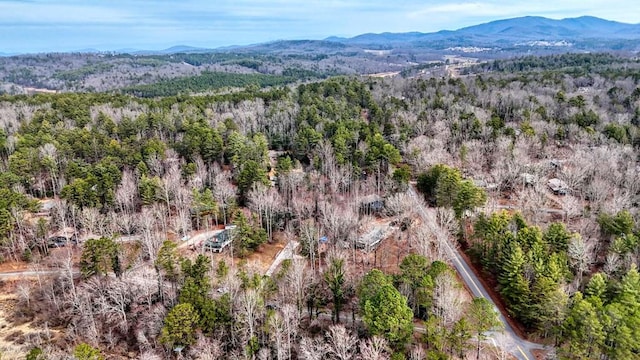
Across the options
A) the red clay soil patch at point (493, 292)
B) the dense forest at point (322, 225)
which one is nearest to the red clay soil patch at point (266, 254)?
the dense forest at point (322, 225)

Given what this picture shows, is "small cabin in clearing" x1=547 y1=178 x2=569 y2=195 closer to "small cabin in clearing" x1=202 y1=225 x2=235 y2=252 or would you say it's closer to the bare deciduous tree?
the bare deciduous tree

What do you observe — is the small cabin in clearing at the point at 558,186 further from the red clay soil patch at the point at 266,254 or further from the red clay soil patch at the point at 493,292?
the red clay soil patch at the point at 266,254

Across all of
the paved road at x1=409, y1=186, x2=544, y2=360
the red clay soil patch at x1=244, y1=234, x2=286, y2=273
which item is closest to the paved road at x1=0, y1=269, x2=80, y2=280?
the red clay soil patch at x1=244, y1=234, x2=286, y2=273

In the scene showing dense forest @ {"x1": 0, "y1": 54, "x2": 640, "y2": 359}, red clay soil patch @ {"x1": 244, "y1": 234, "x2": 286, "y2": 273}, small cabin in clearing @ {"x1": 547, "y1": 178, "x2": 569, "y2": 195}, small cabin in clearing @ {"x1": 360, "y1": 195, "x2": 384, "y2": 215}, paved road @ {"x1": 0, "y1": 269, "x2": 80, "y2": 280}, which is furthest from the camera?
small cabin in clearing @ {"x1": 547, "y1": 178, "x2": 569, "y2": 195}

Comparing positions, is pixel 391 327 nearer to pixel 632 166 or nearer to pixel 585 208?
pixel 585 208

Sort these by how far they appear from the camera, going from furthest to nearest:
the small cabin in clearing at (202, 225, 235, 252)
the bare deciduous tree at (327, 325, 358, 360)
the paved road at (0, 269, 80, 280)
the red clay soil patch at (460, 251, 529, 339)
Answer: the small cabin in clearing at (202, 225, 235, 252), the paved road at (0, 269, 80, 280), the red clay soil patch at (460, 251, 529, 339), the bare deciduous tree at (327, 325, 358, 360)

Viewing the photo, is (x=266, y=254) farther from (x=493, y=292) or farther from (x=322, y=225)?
(x=493, y=292)
